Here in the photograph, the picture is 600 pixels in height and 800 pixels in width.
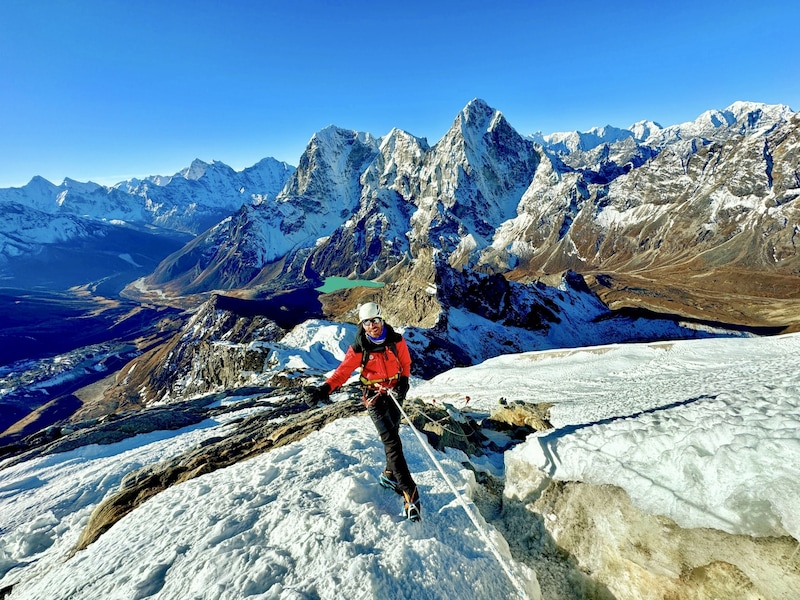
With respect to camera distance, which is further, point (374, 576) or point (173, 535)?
point (173, 535)

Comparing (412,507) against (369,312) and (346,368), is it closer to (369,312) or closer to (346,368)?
(346,368)

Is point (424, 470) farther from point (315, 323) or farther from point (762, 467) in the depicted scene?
point (315, 323)

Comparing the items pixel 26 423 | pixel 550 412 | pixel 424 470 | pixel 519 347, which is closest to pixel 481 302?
pixel 519 347

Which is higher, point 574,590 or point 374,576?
point 374,576

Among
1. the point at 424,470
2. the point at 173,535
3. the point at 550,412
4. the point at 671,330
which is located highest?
the point at 173,535

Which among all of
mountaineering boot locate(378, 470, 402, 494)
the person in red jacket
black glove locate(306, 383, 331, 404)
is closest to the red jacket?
the person in red jacket

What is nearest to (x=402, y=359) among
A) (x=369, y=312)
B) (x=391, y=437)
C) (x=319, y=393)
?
(x=369, y=312)
